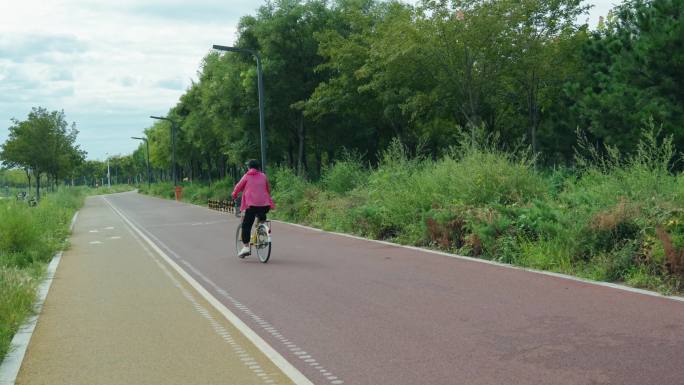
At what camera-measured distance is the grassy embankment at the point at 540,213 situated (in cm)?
863

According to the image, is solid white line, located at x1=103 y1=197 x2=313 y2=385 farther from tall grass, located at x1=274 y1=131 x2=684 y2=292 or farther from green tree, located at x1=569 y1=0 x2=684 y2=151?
green tree, located at x1=569 y1=0 x2=684 y2=151

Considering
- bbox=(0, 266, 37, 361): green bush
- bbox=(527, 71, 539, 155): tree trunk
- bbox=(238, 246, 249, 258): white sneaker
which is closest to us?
bbox=(0, 266, 37, 361): green bush

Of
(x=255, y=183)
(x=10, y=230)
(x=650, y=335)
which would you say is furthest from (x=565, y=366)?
(x=10, y=230)

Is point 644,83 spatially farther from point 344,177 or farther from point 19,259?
point 19,259

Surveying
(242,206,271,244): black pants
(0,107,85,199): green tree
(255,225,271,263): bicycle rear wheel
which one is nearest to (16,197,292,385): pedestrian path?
(255,225,271,263): bicycle rear wheel

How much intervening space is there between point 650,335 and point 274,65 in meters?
26.9

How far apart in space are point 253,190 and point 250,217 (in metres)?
0.55

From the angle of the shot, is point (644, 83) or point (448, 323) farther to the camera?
point (644, 83)

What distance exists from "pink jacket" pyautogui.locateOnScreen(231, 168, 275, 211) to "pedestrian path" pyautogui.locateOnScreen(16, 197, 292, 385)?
2065 millimetres

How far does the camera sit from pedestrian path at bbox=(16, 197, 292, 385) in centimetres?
547

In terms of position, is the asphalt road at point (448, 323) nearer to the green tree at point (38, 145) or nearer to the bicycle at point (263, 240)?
the bicycle at point (263, 240)

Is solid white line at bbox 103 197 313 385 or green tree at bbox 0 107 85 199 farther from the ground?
green tree at bbox 0 107 85 199

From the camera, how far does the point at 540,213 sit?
35.6 feet

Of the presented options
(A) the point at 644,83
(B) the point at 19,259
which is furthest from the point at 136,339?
(A) the point at 644,83
